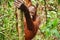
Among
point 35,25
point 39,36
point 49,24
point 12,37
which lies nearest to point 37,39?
point 39,36

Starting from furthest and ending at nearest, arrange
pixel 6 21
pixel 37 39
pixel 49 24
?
pixel 37 39
pixel 6 21
pixel 49 24

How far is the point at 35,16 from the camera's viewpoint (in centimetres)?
342

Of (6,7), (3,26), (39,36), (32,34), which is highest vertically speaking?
(6,7)

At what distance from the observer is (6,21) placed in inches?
115

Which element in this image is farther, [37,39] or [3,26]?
[37,39]

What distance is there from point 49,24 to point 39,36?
1646mm

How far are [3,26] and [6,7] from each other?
0.46m

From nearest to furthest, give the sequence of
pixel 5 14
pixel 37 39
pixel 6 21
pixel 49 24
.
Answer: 1. pixel 49 24
2. pixel 6 21
3. pixel 5 14
4. pixel 37 39

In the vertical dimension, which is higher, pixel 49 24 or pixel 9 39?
pixel 49 24

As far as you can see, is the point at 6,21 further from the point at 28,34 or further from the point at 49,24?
the point at 49,24

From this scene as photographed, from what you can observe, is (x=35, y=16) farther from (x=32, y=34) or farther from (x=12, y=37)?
(x=12, y=37)

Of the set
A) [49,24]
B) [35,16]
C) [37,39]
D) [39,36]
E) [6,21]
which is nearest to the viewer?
[49,24]

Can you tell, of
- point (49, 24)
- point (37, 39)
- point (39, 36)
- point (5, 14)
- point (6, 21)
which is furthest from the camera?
point (39, 36)

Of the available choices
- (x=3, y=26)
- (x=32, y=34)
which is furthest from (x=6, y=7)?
(x=32, y=34)
